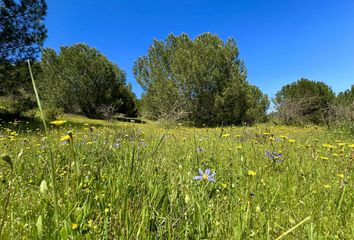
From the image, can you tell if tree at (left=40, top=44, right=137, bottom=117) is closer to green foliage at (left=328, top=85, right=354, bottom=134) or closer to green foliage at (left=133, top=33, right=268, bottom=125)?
green foliage at (left=133, top=33, right=268, bottom=125)

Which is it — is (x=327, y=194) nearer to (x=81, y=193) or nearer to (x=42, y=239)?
(x=81, y=193)

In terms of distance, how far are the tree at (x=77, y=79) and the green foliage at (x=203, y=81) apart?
6.02 meters

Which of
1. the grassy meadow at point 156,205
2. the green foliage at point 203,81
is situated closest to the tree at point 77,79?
the green foliage at point 203,81

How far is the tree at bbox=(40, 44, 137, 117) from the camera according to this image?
2425cm

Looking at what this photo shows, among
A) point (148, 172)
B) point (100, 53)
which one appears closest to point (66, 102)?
point (100, 53)

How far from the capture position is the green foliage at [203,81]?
20219mm

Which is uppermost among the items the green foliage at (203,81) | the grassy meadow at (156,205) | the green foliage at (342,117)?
the green foliage at (203,81)

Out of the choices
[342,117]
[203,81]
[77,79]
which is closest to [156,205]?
[342,117]

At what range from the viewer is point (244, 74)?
20688 millimetres

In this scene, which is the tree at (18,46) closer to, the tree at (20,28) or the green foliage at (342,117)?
the tree at (20,28)

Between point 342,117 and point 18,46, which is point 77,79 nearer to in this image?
point 18,46

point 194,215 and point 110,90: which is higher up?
point 110,90

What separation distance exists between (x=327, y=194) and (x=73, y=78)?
25.2 metres

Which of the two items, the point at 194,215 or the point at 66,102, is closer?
the point at 194,215
